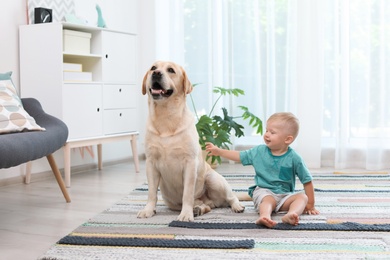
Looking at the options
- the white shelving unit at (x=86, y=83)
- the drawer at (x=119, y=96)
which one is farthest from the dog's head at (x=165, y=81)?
the drawer at (x=119, y=96)

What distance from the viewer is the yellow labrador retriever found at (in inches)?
97.3

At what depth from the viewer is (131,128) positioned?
13.9 ft

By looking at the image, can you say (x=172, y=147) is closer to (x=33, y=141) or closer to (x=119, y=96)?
(x=33, y=141)

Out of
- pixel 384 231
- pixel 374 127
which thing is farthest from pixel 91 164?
pixel 384 231

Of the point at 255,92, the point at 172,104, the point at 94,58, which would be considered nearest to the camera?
the point at 172,104

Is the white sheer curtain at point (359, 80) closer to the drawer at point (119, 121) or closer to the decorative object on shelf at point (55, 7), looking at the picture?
the drawer at point (119, 121)

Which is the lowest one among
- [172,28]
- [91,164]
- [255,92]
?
[91,164]

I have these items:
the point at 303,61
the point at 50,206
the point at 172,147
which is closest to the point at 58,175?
Result: the point at 50,206

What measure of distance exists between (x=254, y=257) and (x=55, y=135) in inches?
55.5

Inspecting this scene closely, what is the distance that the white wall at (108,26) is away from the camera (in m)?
3.60

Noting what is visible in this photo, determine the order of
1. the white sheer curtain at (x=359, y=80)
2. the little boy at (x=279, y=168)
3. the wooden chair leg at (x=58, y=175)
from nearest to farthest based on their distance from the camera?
the little boy at (x=279, y=168)
the wooden chair leg at (x=58, y=175)
the white sheer curtain at (x=359, y=80)

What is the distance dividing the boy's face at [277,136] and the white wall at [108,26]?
194 centimetres

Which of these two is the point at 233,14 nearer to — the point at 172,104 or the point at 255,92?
the point at 255,92

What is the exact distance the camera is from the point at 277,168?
2525 mm
